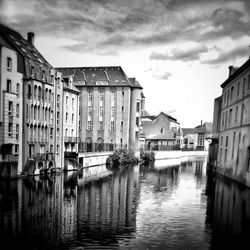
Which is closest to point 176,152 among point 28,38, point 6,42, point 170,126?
point 170,126

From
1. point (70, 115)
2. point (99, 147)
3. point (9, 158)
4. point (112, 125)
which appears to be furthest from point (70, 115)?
point (9, 158)

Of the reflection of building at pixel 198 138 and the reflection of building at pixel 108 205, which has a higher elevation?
the reflection of building at pixel 198 138

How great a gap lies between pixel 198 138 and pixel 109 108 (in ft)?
218

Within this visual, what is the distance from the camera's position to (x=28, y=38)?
162 feet

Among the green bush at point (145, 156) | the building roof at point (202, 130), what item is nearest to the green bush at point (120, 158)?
the green bush at point (145, 156)

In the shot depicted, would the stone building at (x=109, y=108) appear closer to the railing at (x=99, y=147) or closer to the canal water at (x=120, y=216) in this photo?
the railing at (x=99, y=147)

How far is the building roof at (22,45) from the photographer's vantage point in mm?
39453

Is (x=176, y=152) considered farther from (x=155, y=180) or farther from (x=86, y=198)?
(x=86, y=198)

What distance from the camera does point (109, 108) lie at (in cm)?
7212

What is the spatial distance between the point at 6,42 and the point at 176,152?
70.1 meters

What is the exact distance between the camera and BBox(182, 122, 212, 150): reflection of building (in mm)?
125188

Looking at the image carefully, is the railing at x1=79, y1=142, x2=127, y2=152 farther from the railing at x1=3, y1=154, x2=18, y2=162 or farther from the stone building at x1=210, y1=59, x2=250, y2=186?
the railing at x1=3, y1=154, x2=18, y2=162

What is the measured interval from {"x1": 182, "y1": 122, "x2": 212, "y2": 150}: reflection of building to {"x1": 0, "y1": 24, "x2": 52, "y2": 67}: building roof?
302 feet

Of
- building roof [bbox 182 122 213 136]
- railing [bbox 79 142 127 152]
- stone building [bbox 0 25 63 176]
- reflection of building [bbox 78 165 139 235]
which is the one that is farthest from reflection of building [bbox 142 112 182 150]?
reflection of building [bbox 78 165 139 235]
